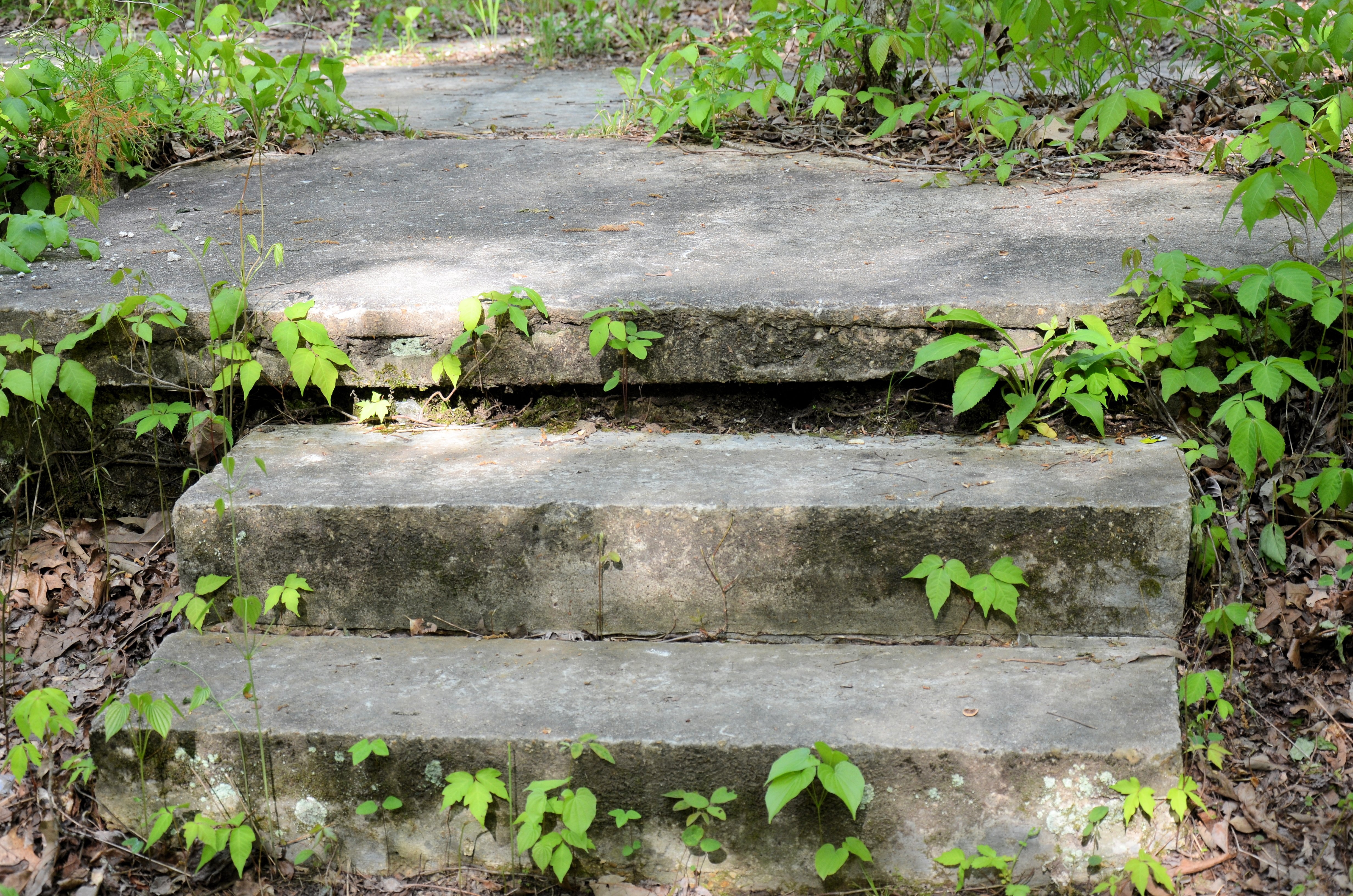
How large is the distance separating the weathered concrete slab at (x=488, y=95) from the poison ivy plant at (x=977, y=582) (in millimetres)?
2869

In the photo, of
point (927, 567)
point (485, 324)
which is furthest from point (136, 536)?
point (927, 567)

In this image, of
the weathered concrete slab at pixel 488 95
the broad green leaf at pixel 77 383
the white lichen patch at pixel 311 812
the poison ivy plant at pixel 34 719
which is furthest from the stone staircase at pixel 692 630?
the weathered concrete slab at pixel 488 95

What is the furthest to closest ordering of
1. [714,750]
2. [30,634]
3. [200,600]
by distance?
[30,634] → [200,600] → [714,750]

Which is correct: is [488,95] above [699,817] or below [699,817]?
above

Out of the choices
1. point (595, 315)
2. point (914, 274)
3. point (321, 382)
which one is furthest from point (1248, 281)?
point (321, 382)

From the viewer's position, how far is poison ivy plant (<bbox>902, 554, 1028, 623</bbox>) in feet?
6.19

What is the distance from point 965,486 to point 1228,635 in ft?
1.73

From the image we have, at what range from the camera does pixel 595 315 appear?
2227 mm

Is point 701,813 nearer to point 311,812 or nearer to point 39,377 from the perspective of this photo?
point 311,812

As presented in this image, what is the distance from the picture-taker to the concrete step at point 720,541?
1903 mm

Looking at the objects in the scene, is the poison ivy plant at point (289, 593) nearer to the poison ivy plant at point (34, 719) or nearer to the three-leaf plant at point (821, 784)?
the poison ivy plant at point (34, 719)

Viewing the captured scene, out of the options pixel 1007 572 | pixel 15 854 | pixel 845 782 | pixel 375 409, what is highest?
pixel 375 409

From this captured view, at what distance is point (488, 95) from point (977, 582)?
13.3 ft

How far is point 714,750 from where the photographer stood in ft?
5.39
